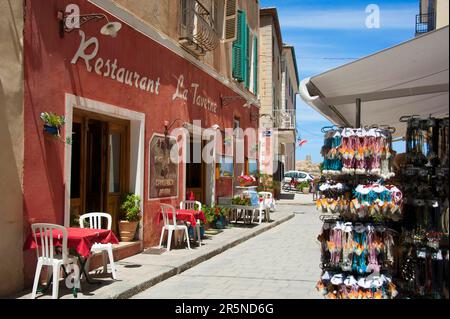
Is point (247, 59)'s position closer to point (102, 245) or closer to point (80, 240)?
point (102, 245)

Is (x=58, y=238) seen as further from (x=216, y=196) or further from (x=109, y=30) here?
(x=216, y=196)

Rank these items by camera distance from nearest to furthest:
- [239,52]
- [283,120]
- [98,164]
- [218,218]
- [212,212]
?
[98,164] → [212,212] → [218,218] → [239,52] → [283,120]

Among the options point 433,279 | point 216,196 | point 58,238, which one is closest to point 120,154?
point 58,238

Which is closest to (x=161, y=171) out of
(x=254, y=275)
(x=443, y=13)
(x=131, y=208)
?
(x=131, y=208)

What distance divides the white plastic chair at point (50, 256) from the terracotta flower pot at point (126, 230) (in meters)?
2.82

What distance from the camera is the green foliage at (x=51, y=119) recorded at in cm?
622

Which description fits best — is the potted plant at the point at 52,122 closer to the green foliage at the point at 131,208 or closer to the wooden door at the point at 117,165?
the wooden door at the point at 117,165

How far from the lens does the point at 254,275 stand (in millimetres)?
7672

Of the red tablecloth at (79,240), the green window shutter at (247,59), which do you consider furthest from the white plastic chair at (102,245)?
the green window shutter at (247,59)

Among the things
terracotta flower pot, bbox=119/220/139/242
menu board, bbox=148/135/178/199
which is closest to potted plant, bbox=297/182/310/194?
menu board, bbox=148/135/178/199

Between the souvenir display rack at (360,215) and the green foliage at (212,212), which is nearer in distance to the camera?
the souvenir display rack at (360,215)

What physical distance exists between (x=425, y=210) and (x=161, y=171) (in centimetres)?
649

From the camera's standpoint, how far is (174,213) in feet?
30.5
